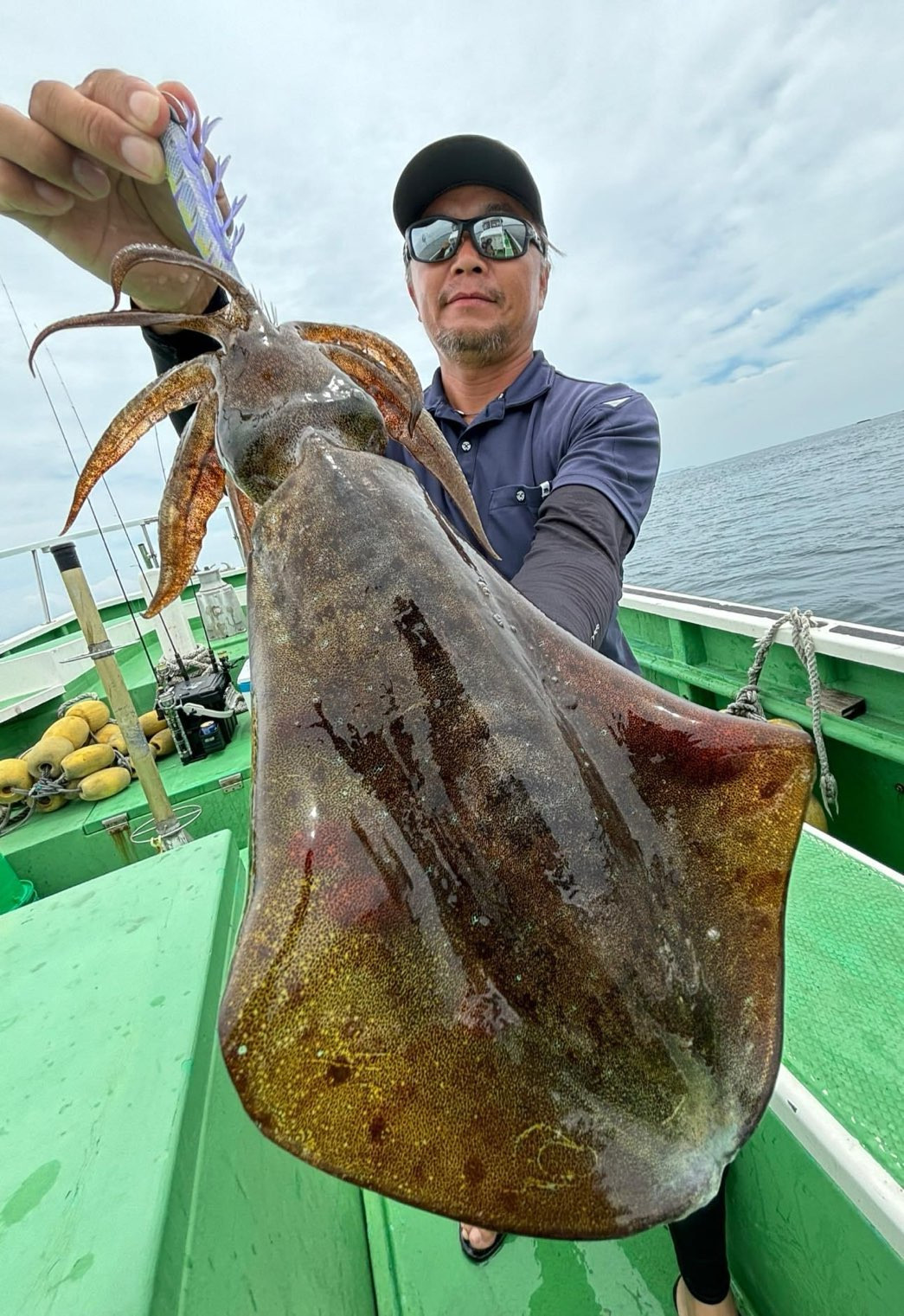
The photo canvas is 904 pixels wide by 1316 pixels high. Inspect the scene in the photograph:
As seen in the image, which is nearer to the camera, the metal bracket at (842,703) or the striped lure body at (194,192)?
the striped lure body at (194,192)

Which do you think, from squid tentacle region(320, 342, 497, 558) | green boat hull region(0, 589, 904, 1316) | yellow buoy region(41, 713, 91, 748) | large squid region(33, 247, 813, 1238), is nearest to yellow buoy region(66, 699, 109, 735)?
yellow buoy region(41, 713, 91, 748)

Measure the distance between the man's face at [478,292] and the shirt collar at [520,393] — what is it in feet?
0.57

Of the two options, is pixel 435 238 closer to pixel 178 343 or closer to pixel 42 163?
pixel 178 343

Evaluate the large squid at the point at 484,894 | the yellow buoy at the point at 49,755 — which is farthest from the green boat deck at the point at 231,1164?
the yellow buoy at the point at 49,755

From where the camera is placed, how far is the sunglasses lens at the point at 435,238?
119 inches

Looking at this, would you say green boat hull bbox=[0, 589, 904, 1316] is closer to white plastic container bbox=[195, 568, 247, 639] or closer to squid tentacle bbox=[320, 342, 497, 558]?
squid tentacle bbox=[320, 342, 497, 558]

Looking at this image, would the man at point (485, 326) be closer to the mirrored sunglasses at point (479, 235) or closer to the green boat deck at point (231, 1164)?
the mirrored sunglasses at point (479, 235)

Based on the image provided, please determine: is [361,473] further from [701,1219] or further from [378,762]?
[701,1219]

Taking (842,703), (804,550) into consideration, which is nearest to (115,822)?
(842,703)

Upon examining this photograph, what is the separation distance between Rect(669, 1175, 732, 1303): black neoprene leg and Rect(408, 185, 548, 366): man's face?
11.6 feet

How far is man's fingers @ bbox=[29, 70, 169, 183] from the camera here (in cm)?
143

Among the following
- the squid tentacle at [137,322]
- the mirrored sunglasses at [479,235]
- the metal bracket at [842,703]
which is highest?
the mirrored sunglasses at [479,235]

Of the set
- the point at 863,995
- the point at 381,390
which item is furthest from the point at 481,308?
the point at 863,995

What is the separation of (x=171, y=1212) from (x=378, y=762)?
100cm
